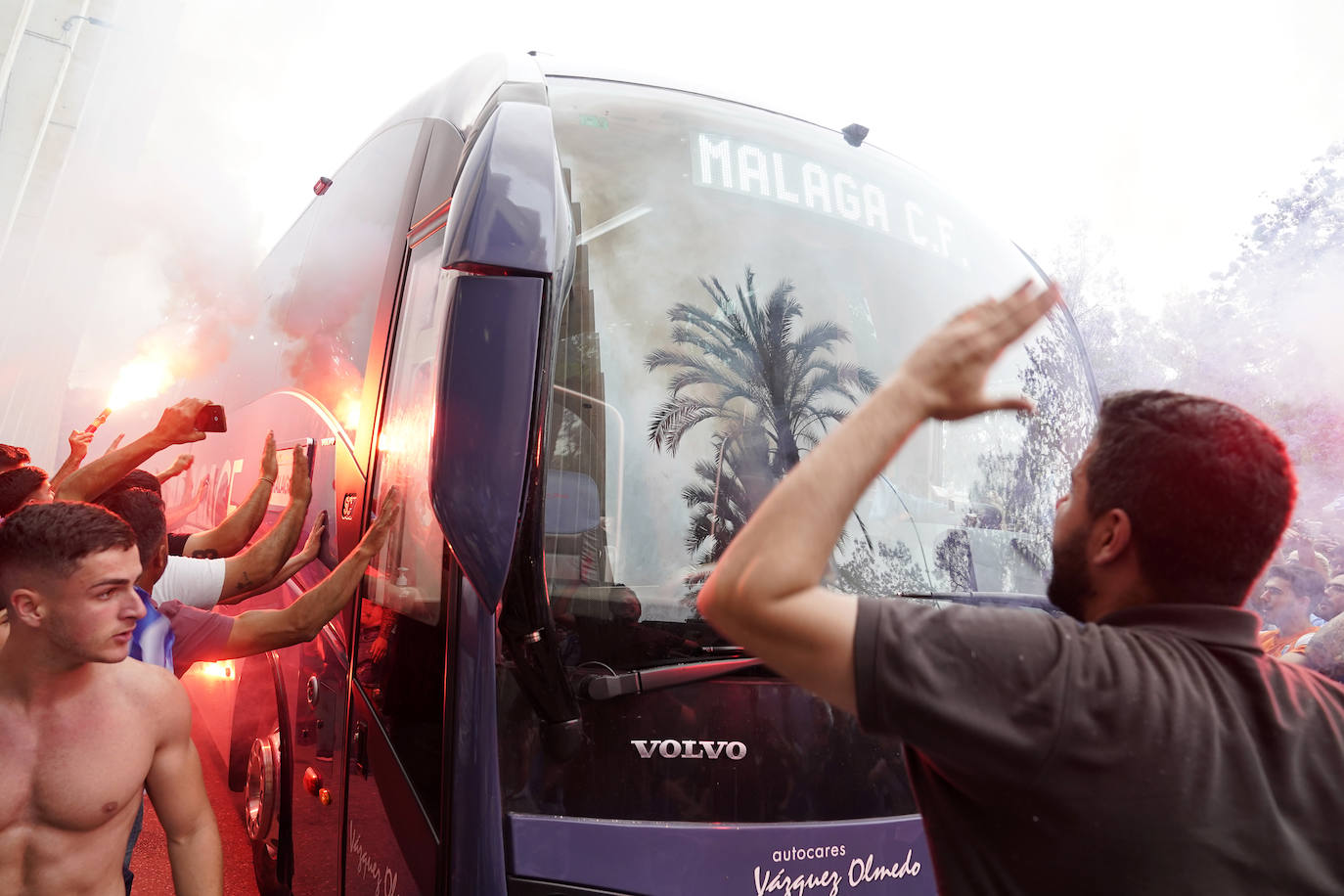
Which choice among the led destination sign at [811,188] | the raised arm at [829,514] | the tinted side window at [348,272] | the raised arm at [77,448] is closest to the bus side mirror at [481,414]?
the raised arm at [829,514]

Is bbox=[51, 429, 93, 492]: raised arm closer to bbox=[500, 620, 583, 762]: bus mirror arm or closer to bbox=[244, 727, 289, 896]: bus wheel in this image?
bbox=[244, 727, 289, 896]: bus wheel

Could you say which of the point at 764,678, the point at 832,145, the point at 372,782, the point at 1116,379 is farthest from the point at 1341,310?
the point at 372,782

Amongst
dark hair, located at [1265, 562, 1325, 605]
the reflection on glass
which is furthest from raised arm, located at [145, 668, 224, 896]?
dark hair, located at [1265, 562, 1325, 605]

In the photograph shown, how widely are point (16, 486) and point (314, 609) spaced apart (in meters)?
1.67

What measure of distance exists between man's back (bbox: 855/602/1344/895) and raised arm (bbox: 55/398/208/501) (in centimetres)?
355

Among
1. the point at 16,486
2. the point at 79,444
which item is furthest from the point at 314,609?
the point at 79,444

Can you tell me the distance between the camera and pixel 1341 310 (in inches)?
388

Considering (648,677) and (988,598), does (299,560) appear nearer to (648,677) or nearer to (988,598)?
(648,677)

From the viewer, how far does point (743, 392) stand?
8.61 ft

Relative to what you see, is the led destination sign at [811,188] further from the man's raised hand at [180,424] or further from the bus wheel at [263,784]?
the bus wheel at [263,784]

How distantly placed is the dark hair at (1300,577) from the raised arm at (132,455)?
216 inches

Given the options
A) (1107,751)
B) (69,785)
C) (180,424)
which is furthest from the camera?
(180,424)

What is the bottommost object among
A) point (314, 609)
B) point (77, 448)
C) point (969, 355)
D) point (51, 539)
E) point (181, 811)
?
point (181, 811)

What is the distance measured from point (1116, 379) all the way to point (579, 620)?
1532 cm
